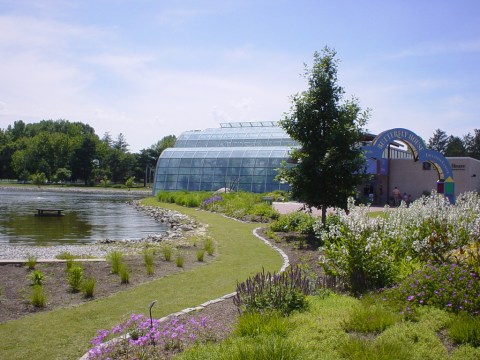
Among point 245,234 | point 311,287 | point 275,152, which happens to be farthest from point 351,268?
point 275,152

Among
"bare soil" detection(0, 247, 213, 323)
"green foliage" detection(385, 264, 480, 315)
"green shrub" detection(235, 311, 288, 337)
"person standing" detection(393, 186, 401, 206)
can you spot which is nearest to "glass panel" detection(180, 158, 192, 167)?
"person standing" detection(393, 186, 401, 206)

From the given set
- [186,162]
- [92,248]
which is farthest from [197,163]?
[92,248]

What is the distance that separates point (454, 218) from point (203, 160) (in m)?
41.1

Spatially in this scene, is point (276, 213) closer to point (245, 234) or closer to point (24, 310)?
point (245, 234)

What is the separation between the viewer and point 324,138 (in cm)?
1540

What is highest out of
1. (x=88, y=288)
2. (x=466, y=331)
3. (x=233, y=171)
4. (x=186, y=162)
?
(x=186, y=162)

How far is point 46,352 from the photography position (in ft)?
18.8

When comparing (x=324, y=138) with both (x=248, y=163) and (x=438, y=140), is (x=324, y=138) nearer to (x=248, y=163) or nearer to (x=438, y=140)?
(x=248, y=163)

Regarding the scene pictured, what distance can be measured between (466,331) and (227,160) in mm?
42543

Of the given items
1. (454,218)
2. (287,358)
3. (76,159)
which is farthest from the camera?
(76,159)

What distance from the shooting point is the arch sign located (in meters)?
31.8

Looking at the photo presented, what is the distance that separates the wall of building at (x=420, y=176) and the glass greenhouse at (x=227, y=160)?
9695 mm

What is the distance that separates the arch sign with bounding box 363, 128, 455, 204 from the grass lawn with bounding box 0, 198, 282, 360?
21.5m

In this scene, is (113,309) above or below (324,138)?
below
